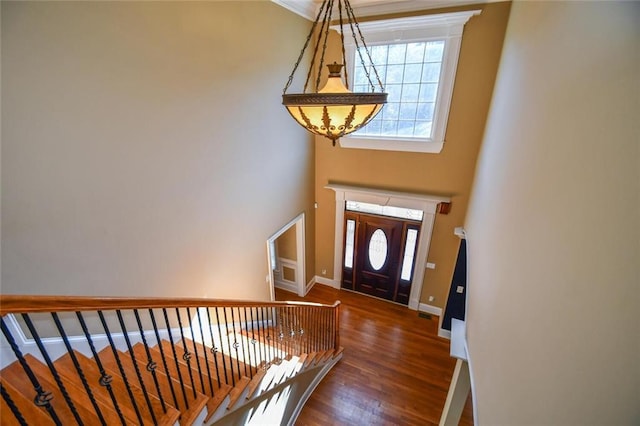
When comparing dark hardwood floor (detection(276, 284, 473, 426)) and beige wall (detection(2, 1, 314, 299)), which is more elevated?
beige wall (detection(2, 1, 314, 299))

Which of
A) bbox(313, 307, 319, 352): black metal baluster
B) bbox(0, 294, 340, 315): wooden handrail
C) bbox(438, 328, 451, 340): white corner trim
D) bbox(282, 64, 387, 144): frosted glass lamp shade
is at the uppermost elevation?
bbox(282, 64, 387, 144): frosted glass lamp shade

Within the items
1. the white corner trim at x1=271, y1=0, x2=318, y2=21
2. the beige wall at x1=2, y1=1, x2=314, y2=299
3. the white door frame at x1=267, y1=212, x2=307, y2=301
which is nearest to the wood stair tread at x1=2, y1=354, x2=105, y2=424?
the beige wall at x1=2, y1=1, x2=314, y2=299

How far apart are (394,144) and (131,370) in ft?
14.9

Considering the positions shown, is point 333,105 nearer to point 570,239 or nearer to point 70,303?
point 570,239

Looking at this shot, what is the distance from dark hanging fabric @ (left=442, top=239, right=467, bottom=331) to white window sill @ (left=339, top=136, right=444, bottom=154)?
1645mm

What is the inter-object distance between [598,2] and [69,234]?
3.47 metres

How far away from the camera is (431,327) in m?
5.36

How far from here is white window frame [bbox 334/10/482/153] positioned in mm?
3854

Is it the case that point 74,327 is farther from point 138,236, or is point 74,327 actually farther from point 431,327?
point 431,327

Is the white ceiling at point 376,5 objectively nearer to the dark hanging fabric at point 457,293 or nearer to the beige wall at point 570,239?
the beige wall at point 570,239

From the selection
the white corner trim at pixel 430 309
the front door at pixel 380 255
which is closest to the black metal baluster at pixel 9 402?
the front door at pixel 380 255

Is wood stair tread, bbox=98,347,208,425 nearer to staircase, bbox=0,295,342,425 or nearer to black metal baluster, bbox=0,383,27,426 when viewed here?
staircase, bbox=0,295,342,425

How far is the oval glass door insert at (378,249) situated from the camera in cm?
563

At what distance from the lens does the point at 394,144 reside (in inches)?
188
